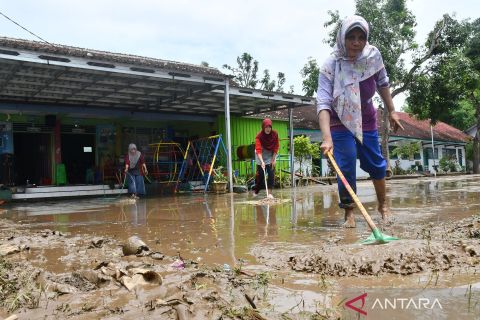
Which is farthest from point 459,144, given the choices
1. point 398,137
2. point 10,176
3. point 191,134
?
point 10,176

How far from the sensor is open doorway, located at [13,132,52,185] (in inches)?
544

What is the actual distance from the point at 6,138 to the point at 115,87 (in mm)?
4098

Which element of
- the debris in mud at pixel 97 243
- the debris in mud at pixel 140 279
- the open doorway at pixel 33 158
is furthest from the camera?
the open doorway at pixel 33 158

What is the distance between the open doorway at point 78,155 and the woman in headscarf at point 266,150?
9.00 metres

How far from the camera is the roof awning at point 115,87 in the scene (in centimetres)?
875

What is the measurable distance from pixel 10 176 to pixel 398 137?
22697 millimetres

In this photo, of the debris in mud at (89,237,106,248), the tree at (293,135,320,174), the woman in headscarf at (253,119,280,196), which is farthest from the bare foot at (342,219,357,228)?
the tree at (293,135,320,174)

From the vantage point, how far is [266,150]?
7.76 metres

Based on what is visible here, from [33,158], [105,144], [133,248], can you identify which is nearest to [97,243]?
[133,248]

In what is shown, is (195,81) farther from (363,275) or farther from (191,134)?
(363,275)

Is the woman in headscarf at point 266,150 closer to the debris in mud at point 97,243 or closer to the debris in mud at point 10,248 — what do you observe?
the debris in mud at point 97,243

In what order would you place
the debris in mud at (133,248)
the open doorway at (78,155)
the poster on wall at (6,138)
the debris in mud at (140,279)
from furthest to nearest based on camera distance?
the open doorway at (78,155), the poster on wall at (6,138), the debris in mud at (133,248), the debris in mud at (140,279)

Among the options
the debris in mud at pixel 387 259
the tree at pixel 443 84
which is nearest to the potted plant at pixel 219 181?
the debris in mud at pixel 387 259

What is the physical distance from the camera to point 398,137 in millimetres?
26859
